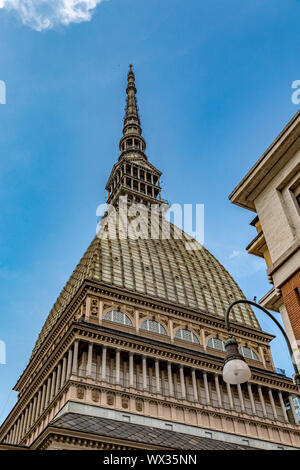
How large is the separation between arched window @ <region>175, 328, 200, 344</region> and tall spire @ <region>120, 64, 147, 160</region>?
50.7 m

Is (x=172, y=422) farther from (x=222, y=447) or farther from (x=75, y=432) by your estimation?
(x=75, y=432)

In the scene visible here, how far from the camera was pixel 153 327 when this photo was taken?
53.3 meters

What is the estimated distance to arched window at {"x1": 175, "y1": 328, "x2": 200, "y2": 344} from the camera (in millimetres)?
54438

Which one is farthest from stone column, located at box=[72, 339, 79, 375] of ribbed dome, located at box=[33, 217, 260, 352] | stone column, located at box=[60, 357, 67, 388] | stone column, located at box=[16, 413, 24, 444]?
stone column, located at box=[16, 413, 24, 444]

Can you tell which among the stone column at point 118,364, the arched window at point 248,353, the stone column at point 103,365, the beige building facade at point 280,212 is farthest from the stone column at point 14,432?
the beige building facade at point 280,212

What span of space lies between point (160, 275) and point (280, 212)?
49591 mm

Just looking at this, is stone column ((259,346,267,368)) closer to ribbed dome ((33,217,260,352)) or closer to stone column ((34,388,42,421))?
ribbed dome ((33,217,260,352))

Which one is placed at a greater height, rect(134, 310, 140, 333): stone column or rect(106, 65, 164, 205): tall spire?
rect(106, 65, 164, 205): tall spire

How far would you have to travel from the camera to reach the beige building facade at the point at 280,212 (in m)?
15.0

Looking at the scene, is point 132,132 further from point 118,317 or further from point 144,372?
point 144,372

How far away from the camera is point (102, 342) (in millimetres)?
45656

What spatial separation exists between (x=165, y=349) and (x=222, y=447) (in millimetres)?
10446

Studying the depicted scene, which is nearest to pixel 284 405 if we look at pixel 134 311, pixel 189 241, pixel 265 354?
pixel 265 354

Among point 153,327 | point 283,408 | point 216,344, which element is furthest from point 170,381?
point 283,408
